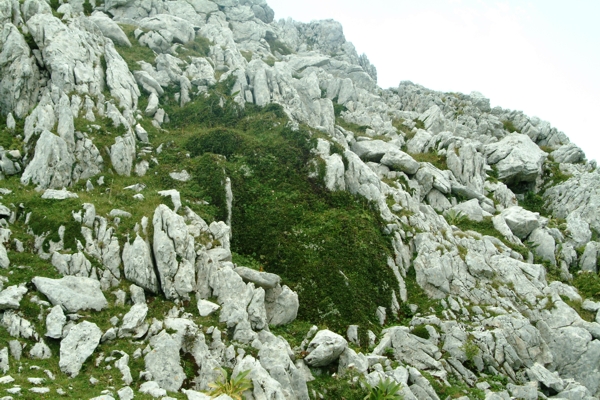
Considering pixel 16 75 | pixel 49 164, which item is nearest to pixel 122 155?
pixel 49 164

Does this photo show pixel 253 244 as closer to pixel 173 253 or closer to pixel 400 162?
pixel 173 253

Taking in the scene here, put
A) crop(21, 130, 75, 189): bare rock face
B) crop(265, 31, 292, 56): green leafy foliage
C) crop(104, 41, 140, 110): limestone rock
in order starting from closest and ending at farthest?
crop(21, 130, 75, 189): bare rock face
crop(104, 41, 140, 110): limestone rock
crop(265, 31, 292, 56): green leafy foliage

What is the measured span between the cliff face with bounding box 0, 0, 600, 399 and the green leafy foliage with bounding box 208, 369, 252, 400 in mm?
301

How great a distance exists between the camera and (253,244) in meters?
26.8

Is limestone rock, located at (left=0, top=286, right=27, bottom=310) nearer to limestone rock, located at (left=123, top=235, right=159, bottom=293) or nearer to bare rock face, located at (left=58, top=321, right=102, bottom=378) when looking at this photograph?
bare rock face, located at (left=58, top=321, right=102, bottom=378)

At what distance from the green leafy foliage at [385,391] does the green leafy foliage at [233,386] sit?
539 cm

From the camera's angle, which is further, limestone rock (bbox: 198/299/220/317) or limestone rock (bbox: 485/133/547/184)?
limestone rock (bbox: 485/133/547/184)

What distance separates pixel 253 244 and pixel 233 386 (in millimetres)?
11836

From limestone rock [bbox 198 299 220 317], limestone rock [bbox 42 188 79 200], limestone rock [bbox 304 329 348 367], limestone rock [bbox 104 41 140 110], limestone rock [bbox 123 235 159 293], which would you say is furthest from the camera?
limestone rock [bbox 104 41 140 110]

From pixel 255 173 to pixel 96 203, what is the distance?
11.7m

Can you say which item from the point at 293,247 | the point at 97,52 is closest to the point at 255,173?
the point at 293,247

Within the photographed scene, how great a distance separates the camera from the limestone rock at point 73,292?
17.6 meters

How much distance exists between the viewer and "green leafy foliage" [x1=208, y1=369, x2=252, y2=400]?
1544cm

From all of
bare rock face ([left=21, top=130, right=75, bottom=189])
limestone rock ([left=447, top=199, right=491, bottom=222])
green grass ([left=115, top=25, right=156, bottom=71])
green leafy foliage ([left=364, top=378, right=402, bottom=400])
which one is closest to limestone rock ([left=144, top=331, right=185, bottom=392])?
green leafy foliage ([left=364, top=378, right=402, bottom=400])
